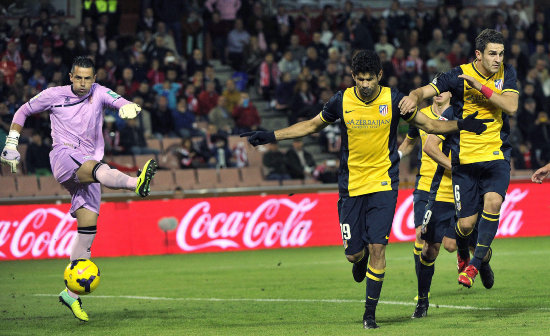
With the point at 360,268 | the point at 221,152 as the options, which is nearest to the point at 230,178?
the point at 221,152

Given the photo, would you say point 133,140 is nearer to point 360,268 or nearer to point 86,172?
point 86,172

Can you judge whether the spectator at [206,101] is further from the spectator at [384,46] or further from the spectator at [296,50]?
the spectator at [384,46]

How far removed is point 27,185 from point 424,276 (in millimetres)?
12122

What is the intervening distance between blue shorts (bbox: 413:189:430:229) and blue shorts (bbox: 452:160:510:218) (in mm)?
810

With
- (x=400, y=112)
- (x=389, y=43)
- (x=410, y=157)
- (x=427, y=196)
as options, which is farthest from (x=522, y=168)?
(x=400, y=112)

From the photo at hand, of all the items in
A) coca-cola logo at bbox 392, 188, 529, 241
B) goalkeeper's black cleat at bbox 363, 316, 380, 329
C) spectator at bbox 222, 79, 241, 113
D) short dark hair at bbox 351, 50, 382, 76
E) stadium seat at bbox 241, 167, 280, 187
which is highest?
short dark hair at bbox 351, 50, 382, 76

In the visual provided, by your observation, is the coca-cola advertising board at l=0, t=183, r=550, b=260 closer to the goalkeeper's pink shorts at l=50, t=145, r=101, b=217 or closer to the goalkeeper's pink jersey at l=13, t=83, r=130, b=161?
the goalkeeper's pink shorts at l=50, t=145, r=101, b=217

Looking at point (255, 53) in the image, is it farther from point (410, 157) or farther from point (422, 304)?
point (422, 304)

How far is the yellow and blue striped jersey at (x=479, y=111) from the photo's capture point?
1002cm

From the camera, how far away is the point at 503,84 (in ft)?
33.1

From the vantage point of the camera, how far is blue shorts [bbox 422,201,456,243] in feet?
34.7

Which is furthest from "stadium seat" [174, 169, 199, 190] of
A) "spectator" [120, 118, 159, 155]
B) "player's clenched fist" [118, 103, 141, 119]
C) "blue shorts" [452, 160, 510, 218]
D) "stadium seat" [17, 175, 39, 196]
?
"blue shorts" [452, 160, 510, 218]

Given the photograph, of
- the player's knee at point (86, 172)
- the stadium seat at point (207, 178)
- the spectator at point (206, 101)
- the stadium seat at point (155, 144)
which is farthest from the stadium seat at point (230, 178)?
the player's knee at point (86, 172)

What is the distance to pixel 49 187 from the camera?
20203 mm
